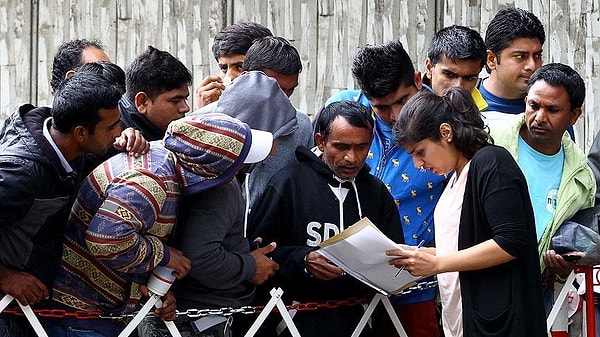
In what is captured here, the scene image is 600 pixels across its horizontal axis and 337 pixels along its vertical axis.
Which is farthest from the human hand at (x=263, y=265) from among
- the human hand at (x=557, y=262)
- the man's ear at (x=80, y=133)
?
the human hand at (x=557, y=262)

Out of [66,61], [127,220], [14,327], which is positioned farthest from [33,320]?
[66,61]

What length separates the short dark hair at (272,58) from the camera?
619 centimetres

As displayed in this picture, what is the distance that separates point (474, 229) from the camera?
16.2 ft

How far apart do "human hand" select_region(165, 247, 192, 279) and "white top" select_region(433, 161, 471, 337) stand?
1.14 meters

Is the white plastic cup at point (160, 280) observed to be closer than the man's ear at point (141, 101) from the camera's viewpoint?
Yes

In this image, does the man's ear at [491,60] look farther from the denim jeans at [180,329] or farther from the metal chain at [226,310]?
the denim jeans at [180,329]

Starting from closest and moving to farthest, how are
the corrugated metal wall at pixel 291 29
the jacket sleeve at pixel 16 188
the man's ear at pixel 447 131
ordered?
the jacket sleeve at pixel 16 188 < the man's ear at pixel 447 131 < the corrugated metal wall at pixel 291 29

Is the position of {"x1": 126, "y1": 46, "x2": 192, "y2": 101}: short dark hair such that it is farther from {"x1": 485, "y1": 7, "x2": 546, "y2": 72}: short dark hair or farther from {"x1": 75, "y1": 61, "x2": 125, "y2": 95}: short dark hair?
{"x1": 485, "y1": 7, "x2": 546, "y2": 72}: short dark hair

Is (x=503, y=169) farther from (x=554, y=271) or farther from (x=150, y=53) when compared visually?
(x=150, y=53)

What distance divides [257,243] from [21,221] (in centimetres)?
123

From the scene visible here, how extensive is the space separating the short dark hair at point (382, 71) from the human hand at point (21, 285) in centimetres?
218

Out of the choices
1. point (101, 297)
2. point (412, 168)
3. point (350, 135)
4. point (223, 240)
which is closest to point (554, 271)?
point (412, 168)

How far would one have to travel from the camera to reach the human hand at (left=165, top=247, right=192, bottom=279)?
201 inches

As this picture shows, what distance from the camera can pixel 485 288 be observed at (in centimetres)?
493
